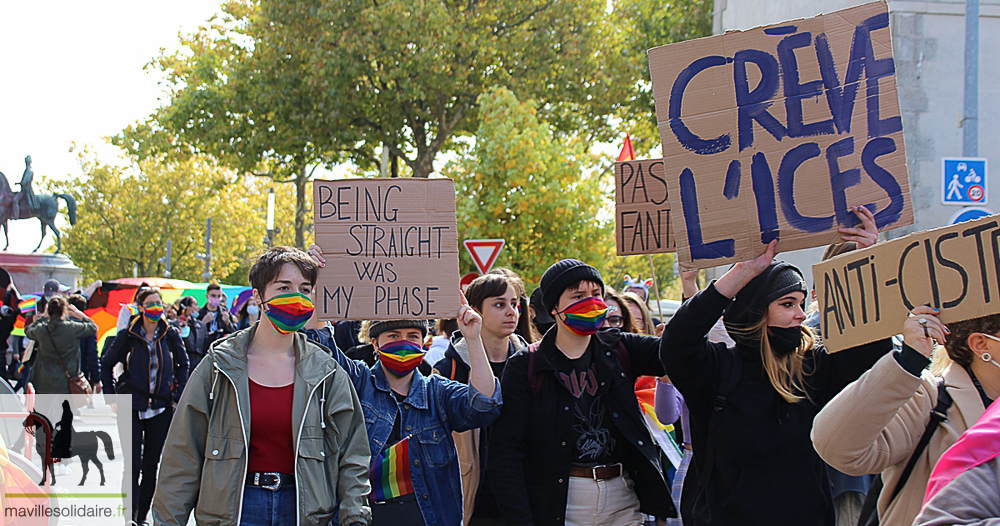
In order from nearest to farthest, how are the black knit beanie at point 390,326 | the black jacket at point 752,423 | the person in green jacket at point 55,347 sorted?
the black jacket at point 752,423, the black knit beanie at point 390,326, the person in green jacket at point 55,347

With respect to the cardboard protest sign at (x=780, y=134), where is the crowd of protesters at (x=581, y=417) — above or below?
below

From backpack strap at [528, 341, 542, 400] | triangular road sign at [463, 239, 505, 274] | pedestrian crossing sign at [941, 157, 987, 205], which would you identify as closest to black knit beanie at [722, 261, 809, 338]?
backpack strap at [528, 341, 542, 400]

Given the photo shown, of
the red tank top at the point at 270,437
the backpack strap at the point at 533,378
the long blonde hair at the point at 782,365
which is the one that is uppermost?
the long blonde hair at the point at 782,365

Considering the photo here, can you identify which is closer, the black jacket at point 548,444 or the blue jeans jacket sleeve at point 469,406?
the black jacket at point 548,444

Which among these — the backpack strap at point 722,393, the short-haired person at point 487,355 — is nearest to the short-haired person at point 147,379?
the short-haired person at point 487,355

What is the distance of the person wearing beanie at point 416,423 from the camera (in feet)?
13.3

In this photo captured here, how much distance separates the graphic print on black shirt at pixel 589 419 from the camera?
402 centimetres

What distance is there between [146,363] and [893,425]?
21.6 feet

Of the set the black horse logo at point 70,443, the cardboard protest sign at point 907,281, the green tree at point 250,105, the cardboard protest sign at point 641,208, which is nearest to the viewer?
the cardboard protest sign at point 907,281

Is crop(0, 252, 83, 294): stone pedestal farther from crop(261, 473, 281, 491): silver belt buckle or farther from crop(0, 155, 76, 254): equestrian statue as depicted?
crop(261, 473, 281, 491): silver belt buckle

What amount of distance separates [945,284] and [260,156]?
2045 cm

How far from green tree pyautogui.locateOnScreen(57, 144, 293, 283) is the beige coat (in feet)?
153

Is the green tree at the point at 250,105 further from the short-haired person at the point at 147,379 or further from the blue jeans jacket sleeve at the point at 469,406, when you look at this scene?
the blue jeans jacket sleeve at the point at 469,406

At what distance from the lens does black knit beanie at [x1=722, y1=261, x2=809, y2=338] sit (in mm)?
3502
